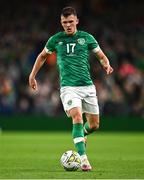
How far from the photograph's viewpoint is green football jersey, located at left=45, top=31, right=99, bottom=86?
12.6 m

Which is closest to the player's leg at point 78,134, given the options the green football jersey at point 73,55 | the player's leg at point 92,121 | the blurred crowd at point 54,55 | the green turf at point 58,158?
the green turf at point 58,158

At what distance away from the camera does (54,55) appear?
1106 inches

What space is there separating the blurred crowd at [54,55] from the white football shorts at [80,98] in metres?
13.4

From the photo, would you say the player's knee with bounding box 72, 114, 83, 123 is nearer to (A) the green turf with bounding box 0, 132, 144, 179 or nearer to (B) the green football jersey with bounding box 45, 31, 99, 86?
(B) the green football jersey with bounding box 45, 31, 99, 86

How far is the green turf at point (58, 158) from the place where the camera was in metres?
11.3

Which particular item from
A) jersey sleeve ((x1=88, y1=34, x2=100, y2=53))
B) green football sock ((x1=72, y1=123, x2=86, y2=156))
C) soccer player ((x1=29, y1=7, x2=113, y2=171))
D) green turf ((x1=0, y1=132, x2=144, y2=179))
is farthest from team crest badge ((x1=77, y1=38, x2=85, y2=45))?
green turf ((x1=0, y1=132, x2=144, y2=179))

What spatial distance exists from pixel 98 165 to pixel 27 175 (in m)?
2.48

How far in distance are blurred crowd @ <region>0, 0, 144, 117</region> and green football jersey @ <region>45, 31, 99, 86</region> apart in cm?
1362

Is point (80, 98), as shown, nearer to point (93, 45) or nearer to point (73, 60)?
point (73, 60)

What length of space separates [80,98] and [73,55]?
0.69 m

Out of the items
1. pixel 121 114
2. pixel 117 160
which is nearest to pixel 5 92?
pixel 121 114

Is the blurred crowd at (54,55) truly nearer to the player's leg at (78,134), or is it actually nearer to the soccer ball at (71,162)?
the player's leg at (78,134)

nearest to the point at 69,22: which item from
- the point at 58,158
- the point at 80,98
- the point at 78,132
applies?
the point at 80,98

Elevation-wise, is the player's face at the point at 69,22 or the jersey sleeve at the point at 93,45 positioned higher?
the player's face at the point at 69,22
